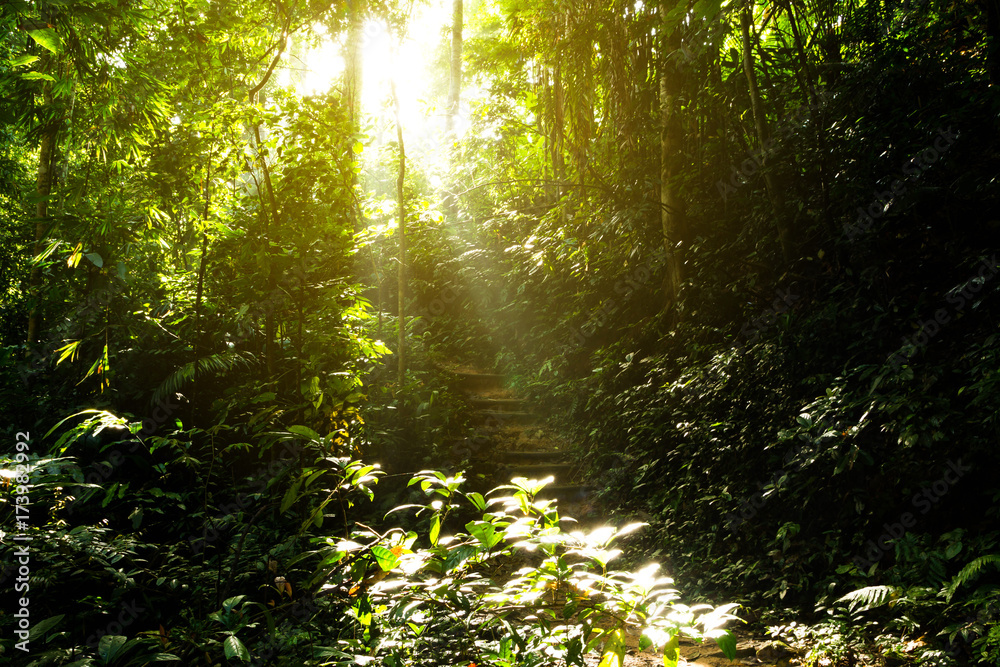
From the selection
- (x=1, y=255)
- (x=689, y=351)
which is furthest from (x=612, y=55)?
(x=1, y=255)

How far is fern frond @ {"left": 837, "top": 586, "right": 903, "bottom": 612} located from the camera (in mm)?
2932

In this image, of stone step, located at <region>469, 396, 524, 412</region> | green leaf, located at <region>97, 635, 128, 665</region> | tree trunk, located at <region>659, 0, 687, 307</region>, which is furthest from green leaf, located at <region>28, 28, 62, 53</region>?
stone step, located at <region>469, 396, 524, 412</region>

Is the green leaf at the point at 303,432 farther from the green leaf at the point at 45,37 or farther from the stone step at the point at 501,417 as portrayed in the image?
the stone step at the point at 501,417

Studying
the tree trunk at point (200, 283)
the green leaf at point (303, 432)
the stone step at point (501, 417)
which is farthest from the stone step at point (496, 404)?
the green leaf at point (303, 432)

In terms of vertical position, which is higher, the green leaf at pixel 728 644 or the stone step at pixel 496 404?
the green leaf at pixel 728 644

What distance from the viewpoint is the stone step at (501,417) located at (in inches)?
291

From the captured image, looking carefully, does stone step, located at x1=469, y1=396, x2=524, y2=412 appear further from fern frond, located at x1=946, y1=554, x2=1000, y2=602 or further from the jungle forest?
fern frond, located at x1=946, y1=554, x2=1000, y2=602

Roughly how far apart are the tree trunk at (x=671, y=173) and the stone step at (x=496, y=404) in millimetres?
2721

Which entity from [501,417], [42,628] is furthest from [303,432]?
[501,417]

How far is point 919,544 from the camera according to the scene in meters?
3.15

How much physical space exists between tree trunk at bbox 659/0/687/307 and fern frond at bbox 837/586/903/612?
3.86 m

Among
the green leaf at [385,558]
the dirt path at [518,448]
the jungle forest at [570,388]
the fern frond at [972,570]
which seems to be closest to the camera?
the green leaf at [385,558]

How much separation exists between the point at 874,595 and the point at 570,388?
4.62m

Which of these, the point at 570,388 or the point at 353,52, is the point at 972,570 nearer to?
the point at 570,388
